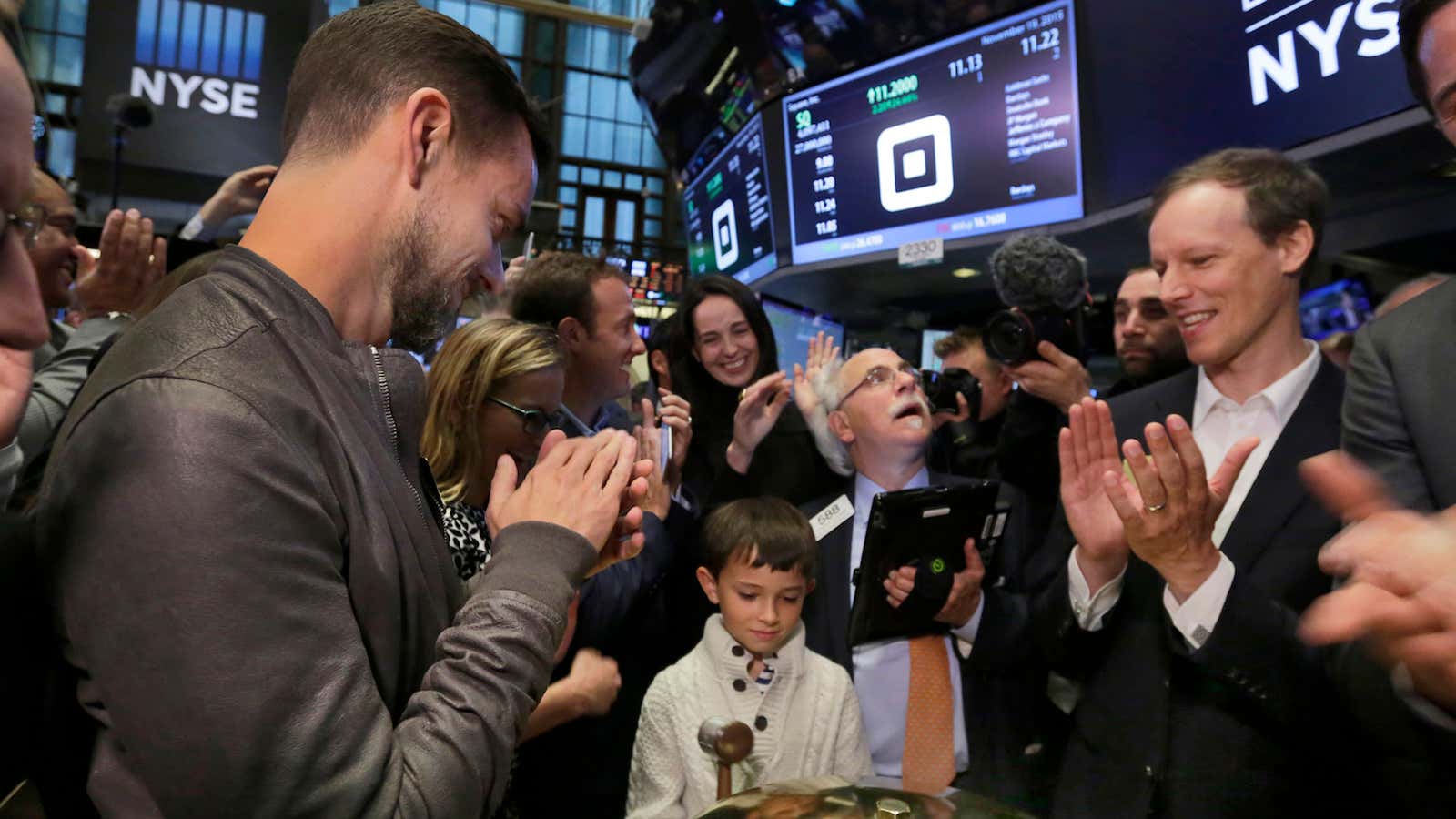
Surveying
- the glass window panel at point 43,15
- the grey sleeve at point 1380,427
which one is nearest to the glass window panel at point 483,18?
the glass window panel at point 43,15

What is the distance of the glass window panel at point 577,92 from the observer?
18.0 meters

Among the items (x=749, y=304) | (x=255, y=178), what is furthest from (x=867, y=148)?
(x=255, y=178)

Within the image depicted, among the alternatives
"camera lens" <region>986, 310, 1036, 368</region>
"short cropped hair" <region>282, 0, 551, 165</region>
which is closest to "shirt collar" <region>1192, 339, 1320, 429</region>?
"camera lens" <region>986, 310, 1036, 368</region>

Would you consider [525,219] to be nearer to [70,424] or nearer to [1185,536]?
[70,424]

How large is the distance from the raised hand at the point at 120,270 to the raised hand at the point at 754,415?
161cm

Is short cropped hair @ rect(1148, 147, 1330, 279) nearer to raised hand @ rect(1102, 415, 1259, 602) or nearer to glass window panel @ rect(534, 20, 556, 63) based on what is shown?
raised hand @ rect(1102, 415, 1259, 602)

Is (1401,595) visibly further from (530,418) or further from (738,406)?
(738,406)

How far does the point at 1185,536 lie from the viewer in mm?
1538

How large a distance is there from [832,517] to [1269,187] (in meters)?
1.23

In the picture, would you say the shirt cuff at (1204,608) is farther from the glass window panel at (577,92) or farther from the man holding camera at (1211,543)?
the glass window panel at (577,92)

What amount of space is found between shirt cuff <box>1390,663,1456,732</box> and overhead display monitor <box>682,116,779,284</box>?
4820 millimetres

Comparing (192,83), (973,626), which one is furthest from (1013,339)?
(192,83)

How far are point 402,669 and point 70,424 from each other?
38 centimetres

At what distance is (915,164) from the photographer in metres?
4.65
